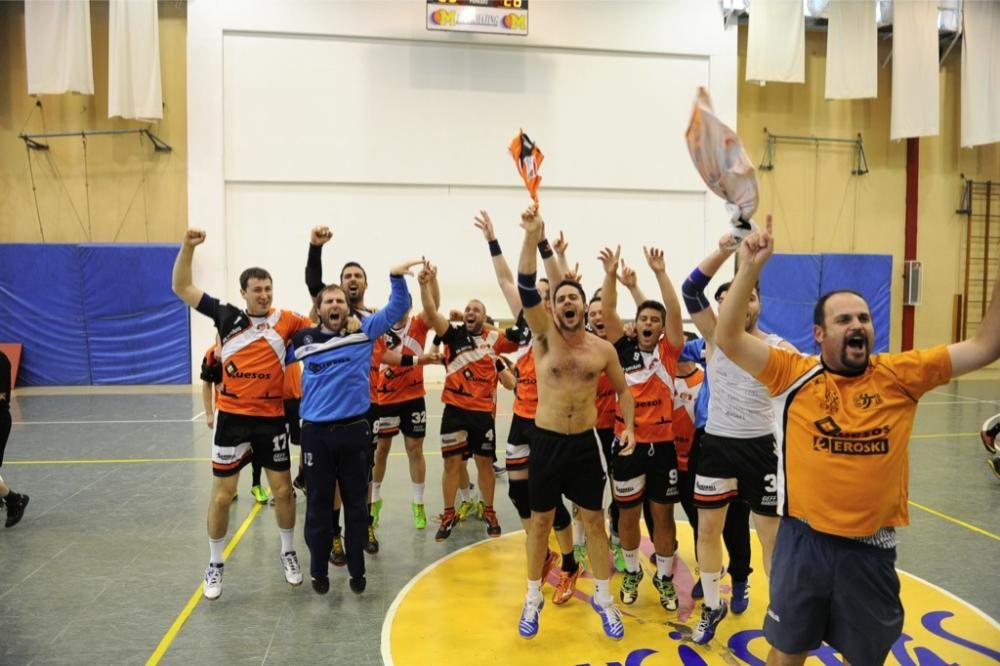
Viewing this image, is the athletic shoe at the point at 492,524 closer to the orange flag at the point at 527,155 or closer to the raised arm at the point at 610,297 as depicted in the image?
the raised arm at the point at 610,297

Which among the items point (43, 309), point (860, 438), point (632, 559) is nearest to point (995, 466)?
point (632, 559)

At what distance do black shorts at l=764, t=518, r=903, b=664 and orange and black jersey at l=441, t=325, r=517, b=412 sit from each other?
3970 millimetres

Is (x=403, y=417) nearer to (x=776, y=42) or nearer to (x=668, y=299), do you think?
(x=668, y=299)

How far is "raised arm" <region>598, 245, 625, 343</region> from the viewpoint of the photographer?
208 inches

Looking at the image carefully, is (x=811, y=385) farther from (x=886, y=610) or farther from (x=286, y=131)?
(x=286, y=131)

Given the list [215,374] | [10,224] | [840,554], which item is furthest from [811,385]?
[10,224]

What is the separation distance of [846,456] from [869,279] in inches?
690

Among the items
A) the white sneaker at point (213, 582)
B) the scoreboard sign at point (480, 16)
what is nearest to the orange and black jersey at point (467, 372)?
the white sneaker at point (213, 582)

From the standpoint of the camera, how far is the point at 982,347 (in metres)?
2.85

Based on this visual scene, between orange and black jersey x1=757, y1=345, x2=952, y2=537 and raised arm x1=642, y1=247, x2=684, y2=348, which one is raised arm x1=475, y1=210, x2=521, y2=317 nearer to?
raised arm x1=642, y1=247, x2=684, y2=348

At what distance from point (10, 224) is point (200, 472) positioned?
11.5 m

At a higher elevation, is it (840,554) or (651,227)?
(651,227)

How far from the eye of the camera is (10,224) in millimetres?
16344

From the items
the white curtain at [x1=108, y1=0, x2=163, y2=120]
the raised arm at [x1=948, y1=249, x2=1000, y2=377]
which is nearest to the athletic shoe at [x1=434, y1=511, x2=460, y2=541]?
the raised arm at [x1=948, y1=249, x2=1000, y2=377]
